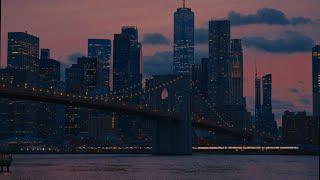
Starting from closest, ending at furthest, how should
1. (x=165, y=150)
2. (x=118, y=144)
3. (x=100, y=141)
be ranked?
(x=165, y=150)
(x=118, y=144)
(x=100, y=141)

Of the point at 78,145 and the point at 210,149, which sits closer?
the point at 210,149

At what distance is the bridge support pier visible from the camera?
8056 cm

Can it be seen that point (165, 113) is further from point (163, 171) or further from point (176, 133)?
point (163, 171)

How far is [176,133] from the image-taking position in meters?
81.6

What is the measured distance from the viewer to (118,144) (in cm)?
15000

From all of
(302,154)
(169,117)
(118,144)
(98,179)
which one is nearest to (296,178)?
(98,179)

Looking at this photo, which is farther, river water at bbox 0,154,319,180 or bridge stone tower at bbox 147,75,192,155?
bridge stone tower at bbox 147,75,192,155

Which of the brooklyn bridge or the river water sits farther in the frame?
the brooklyn bridge

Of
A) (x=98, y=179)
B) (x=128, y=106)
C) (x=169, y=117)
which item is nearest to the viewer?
(x=98, y=179)

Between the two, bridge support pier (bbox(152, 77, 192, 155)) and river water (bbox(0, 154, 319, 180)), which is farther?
bridge support pier (bbox(152, 77, 192, 155))

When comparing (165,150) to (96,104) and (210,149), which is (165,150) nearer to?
(96,104)

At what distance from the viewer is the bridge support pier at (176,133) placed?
80562 mm

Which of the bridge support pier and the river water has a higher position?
the bridge support pier

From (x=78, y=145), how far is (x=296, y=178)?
4753 inches
